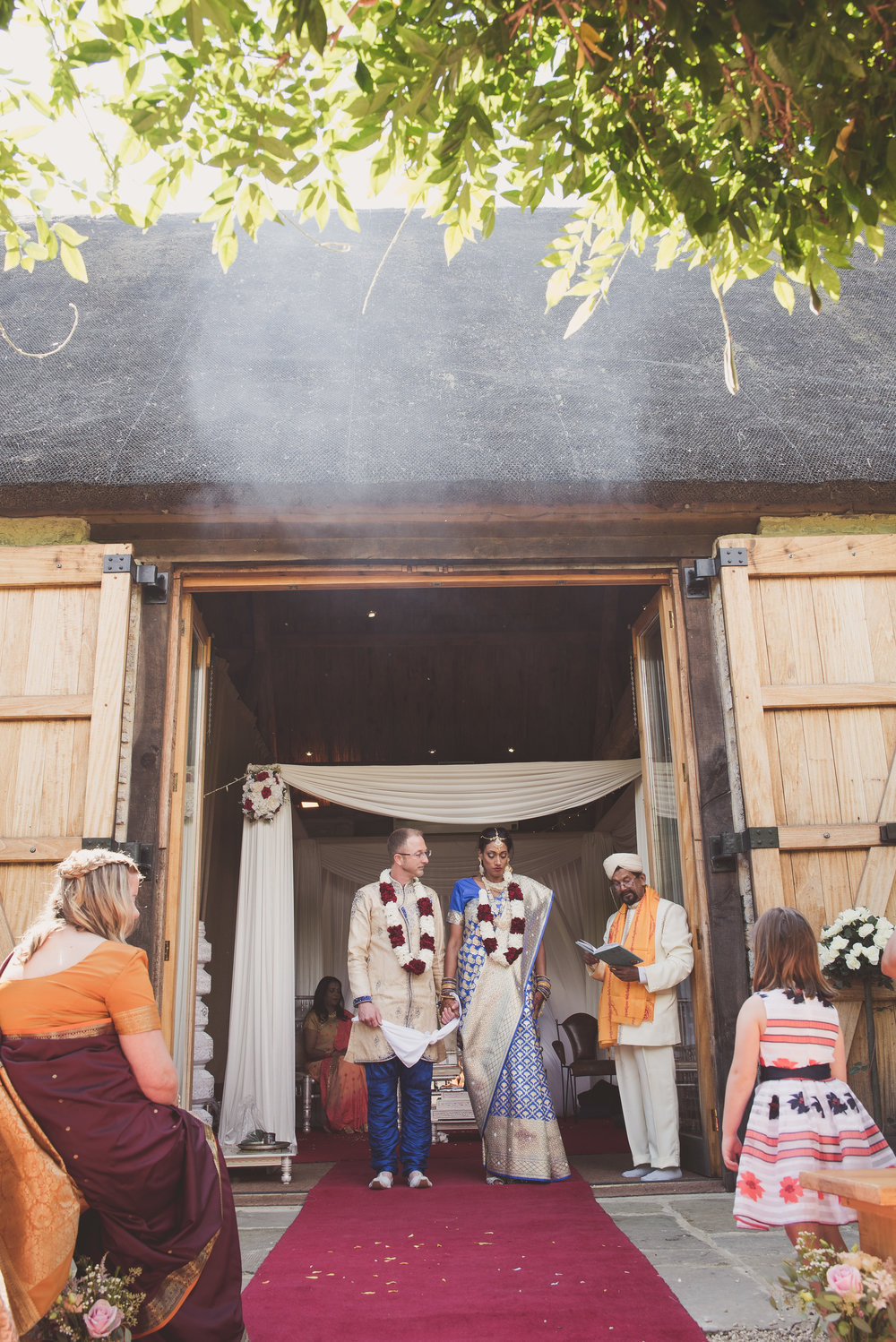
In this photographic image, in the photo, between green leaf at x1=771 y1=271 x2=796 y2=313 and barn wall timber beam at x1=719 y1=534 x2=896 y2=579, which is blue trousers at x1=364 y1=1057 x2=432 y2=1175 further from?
green leaf at x1=771 y1=271 x2=796 y2=313

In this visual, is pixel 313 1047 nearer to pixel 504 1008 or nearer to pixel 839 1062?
pixel 504 1008

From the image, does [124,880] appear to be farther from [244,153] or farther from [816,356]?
[816,356]

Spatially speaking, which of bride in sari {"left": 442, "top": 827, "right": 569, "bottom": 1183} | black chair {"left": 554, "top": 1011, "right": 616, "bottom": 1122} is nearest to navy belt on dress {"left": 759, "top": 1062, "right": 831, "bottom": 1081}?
bride in sari {"left": 442, "top": 827, "right": 569, "bottom": 1183}

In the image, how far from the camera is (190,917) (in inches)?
191

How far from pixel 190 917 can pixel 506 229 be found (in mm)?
5861

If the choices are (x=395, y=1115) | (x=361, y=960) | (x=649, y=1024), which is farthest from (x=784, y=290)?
(x=395, y=1115)

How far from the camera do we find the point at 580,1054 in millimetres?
8797

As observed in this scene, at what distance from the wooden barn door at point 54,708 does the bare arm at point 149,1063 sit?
1738 mm

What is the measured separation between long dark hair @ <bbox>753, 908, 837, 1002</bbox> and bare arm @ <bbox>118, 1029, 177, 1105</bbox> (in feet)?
5.50

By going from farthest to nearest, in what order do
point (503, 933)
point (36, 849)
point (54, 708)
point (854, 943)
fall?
point (503, 933)
point (54, 708)
point (36, 849)
point (854, 943)

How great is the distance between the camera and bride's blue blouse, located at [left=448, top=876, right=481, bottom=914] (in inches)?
208

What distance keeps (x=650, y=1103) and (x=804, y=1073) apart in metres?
1.95

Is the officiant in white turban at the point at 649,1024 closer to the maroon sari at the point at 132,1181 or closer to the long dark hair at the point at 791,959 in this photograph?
the long dark hair at the point at 791,959

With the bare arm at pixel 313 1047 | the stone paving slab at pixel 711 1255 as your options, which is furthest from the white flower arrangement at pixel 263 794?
the stone paving slab at pixel 711 1255
